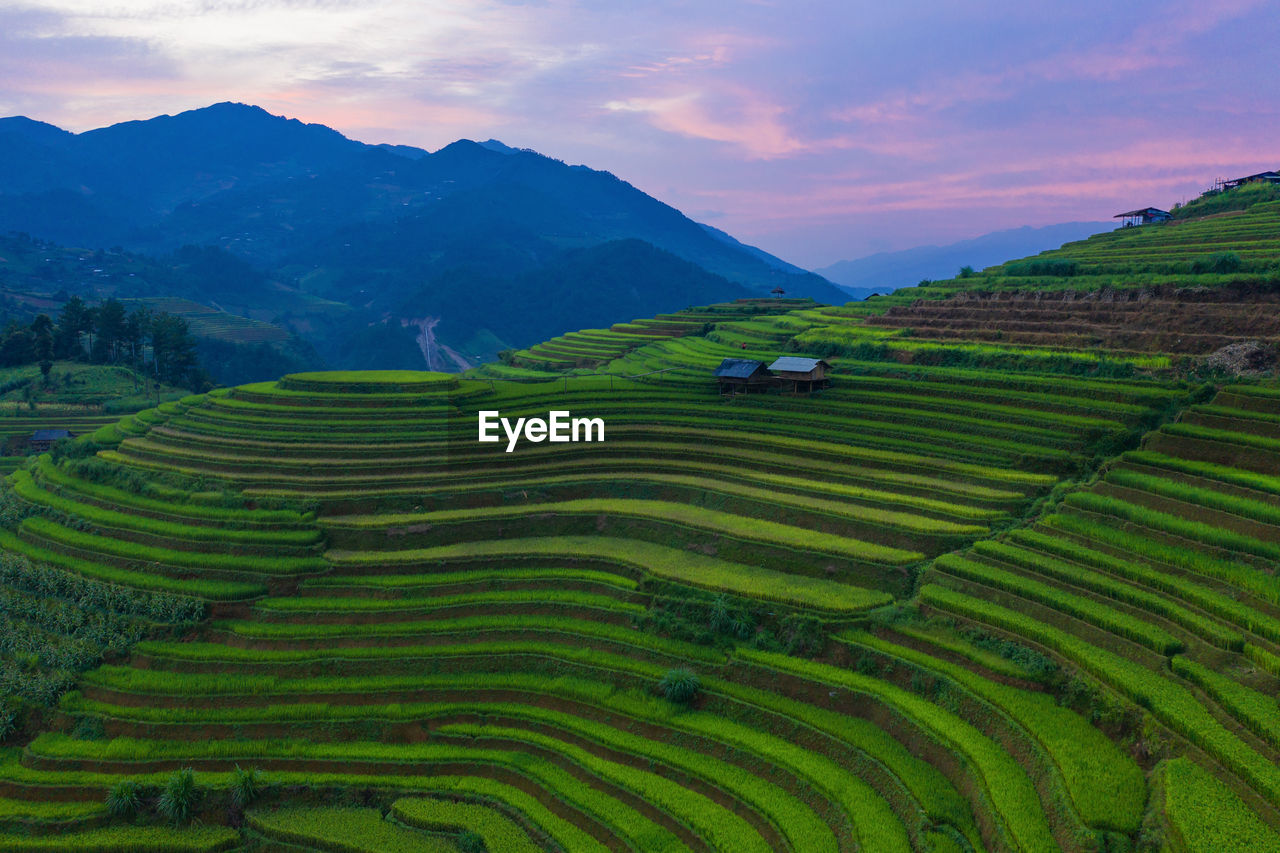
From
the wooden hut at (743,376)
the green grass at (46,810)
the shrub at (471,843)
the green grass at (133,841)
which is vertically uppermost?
the wooden hut at (743,376)

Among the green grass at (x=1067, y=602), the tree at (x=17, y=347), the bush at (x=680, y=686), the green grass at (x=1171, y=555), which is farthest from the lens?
the tree at (x=17, y=347)

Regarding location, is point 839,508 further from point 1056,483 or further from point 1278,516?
point 1278,516

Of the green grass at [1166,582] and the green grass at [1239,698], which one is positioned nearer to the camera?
the green grass at [1239,698]

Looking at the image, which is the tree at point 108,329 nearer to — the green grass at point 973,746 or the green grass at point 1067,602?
the green grass at point 973,746

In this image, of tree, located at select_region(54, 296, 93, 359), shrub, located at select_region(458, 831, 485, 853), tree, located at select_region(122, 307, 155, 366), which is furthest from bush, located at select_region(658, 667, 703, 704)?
tree, located at select_region(54, 296, 93, 359)

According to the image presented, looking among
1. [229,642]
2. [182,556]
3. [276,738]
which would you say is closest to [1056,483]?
[276,738]

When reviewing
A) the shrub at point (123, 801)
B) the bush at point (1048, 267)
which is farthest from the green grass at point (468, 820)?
the bush at point (1048, 267)

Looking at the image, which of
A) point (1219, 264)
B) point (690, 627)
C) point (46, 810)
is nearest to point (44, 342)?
point (46, 810)
